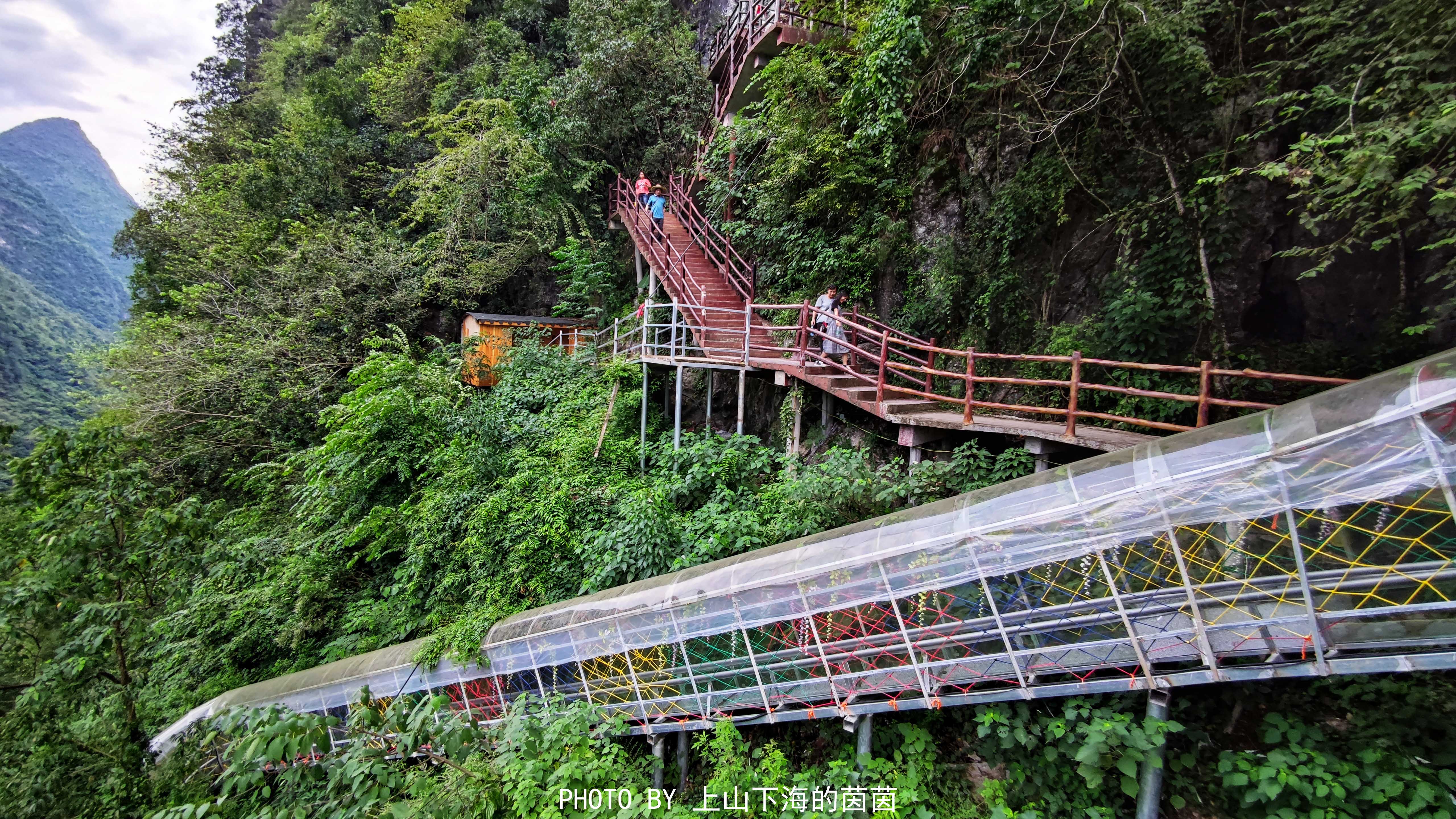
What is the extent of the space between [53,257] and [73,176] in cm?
3539

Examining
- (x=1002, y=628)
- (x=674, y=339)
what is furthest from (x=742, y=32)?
(x=1002, y=628)

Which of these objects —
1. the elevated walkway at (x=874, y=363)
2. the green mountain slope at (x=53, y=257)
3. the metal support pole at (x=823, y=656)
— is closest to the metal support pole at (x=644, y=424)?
the elevated walkway at (x=874, y=363)

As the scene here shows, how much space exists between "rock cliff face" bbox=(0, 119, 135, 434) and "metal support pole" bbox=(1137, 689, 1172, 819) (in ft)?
70.2

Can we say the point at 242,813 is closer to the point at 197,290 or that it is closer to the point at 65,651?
the point at 65,651

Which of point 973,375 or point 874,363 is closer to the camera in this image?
point 973,375

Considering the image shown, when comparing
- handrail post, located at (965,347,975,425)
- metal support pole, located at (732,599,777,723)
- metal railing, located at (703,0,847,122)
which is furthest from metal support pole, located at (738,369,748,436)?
metal railing, located at (703,0,847,122)

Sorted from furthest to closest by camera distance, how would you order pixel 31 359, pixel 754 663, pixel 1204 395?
pixel 31 359 → pixel 754 663 → pixel 1204 395

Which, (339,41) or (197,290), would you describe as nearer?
(197,290)

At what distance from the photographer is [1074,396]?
452 centimetres

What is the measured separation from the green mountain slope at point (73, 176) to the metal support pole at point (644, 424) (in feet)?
244

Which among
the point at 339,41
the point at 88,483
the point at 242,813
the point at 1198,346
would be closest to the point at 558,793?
the point at 242,813

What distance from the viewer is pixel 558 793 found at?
3.99 m

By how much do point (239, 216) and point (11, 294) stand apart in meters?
33.8

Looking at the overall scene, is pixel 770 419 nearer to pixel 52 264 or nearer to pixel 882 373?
pixel 882 373
